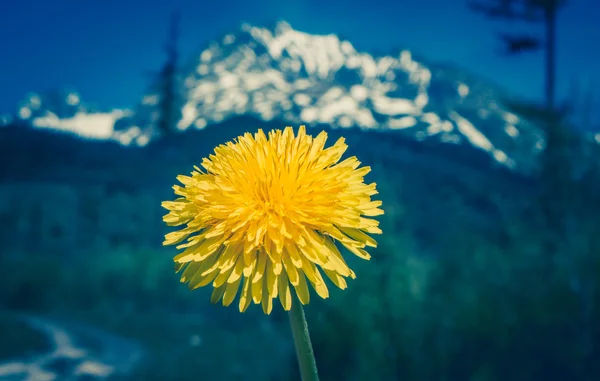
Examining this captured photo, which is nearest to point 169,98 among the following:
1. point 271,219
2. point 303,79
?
point 271,219

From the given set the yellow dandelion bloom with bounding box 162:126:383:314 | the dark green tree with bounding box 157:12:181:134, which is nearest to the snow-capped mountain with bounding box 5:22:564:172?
the dark green tree with bounding box 157:12:181:134

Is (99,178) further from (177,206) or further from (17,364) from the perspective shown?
(177,206)

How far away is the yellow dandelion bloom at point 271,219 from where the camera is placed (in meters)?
1.13

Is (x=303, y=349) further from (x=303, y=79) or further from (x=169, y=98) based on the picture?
(x=303, y=79)

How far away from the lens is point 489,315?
17.5 ft

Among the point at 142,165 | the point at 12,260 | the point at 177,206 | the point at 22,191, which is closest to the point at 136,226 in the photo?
the point at 12,260

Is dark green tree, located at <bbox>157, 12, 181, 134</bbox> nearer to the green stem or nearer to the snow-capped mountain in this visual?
the green stem

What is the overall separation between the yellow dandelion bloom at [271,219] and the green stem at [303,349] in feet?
0.42

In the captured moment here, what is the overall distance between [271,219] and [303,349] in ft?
1.29

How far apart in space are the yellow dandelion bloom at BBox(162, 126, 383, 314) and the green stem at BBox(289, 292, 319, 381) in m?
0.13

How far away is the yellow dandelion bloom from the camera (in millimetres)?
1126

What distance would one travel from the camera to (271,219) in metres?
1.19

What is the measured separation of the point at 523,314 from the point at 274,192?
502 centimetres

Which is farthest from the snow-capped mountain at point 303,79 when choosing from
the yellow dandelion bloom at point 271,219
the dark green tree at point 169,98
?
the yellow dandelion bloom at point 271,219
